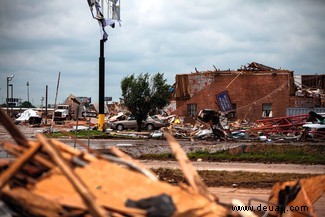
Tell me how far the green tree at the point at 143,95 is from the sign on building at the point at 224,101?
25.2 feet

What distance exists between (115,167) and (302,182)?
94.0 inches

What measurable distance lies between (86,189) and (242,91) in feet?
148

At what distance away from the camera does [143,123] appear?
1654 inches

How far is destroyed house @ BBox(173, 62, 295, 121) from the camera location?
4553cm

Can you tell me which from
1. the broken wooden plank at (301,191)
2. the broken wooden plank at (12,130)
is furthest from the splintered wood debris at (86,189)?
the broken wooden plank at (301,191)

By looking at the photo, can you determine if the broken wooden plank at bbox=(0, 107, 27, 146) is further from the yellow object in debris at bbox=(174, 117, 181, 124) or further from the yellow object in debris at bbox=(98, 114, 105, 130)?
the yellow object in debris at bbox=(174, 117, 181, 124)

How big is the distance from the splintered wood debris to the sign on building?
4408cm

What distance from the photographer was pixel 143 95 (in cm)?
4009

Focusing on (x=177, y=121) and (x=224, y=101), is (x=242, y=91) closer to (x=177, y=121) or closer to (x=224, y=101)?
(x=224, y=101)

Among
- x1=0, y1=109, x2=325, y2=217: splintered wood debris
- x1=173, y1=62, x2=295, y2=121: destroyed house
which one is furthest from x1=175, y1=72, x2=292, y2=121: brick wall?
x1=0, y1=109, x2=325, y2=217: splintered wood debris

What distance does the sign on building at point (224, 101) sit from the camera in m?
46.8

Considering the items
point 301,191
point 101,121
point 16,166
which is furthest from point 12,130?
point 101,121

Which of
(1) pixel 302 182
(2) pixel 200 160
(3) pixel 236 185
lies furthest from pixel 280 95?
(1) pixel 302 182

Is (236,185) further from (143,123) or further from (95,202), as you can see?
(143,123)
